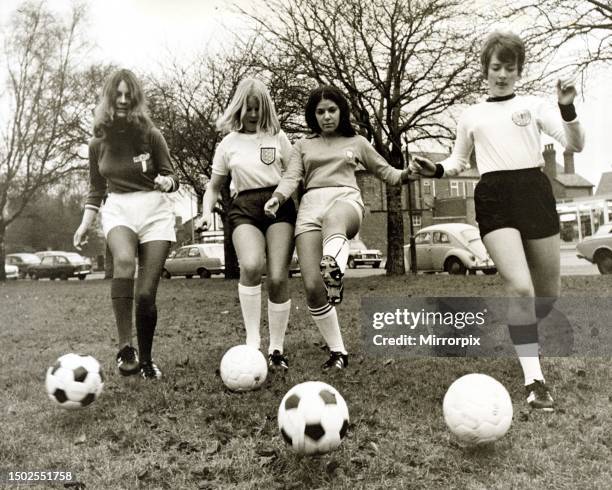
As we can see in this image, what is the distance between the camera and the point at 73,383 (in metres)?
3.86

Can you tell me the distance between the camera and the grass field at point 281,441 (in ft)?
9.57

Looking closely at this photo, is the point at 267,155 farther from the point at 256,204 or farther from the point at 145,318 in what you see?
the point at 145,318

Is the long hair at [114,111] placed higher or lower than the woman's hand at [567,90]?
higher

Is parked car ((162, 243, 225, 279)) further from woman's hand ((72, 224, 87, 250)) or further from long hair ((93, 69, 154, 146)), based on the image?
long hair ((93, 69, 154, 146))

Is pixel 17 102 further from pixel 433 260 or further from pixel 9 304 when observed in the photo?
pixel 433 260

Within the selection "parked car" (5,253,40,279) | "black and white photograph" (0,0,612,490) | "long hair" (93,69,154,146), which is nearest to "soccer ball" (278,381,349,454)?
"black and white photograph" (0,0,612,490)

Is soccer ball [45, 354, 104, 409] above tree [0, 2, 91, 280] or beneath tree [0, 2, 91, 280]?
beneath

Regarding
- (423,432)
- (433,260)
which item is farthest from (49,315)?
(433,260)

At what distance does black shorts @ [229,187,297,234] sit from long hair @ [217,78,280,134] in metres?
0.53

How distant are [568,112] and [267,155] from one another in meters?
2.26

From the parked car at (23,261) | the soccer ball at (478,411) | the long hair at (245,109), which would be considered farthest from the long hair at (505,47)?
the parked car at (23,261)

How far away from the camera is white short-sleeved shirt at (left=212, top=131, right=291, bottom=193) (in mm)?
4898

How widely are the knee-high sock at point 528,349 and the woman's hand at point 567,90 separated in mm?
1450

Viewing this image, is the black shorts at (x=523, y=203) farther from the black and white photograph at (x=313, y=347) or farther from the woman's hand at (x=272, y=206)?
the woman's hand at (x=272, y=206)
